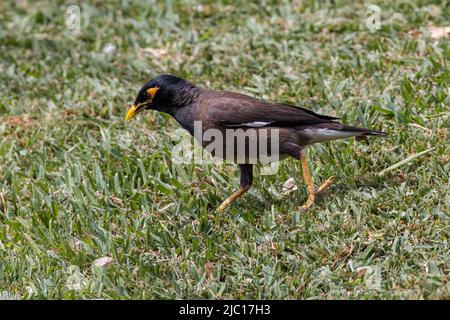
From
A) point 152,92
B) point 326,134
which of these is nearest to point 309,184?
point 326,134

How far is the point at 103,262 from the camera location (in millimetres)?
5977

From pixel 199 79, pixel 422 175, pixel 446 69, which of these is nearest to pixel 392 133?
pixel 422 175

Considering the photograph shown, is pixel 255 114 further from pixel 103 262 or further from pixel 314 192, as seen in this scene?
pixel 103 262

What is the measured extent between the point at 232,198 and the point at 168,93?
0.99 m

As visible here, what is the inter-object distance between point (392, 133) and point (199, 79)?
100 inches

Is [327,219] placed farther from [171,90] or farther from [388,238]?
[171,90]

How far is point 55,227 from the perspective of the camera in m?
6.66

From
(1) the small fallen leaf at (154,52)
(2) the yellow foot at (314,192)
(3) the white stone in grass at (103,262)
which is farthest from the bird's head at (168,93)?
(1) the small fallen leaf at (154,52)

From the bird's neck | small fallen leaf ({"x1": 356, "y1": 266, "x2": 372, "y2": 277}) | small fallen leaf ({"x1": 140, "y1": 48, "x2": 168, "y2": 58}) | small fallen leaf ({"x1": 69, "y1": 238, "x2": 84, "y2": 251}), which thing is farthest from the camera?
small fallen leaf ({"x1": 140, "y1": 48, "x2": 168, "y2": 58})

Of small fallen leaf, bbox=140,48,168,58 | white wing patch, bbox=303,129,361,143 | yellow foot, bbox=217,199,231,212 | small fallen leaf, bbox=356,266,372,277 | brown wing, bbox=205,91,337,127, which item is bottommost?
yellow foot, bbox=217,199,231,212

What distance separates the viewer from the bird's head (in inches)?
271

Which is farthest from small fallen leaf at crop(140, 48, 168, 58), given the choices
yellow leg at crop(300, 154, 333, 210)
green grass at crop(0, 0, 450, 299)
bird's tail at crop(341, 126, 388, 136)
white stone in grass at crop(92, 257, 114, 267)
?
white stone in grass at crop(92, 257, 114, 267)

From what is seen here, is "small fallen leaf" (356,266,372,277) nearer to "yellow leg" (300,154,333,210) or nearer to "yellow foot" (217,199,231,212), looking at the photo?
Answer: "yellow leg" (300,154,333,210)

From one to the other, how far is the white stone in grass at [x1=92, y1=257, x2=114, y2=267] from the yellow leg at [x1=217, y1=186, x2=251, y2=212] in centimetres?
103
